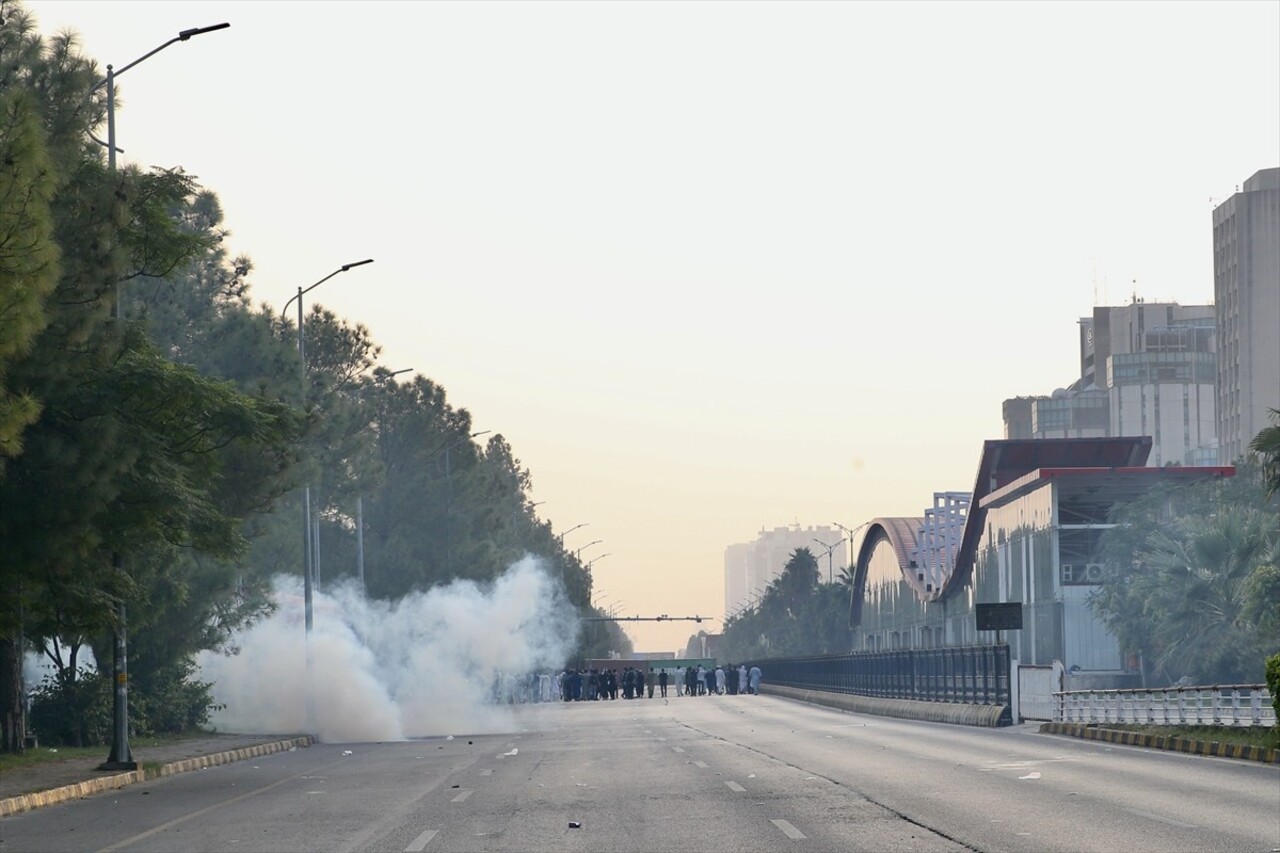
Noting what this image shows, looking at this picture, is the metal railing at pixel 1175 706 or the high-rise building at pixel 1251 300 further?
the high-rise building at pixel 1251 300

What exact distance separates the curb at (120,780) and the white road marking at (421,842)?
7.14 metres

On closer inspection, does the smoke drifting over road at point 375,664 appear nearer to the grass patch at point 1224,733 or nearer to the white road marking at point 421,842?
the grass patch at point 1224,733

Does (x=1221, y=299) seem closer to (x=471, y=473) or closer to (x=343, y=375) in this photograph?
(x=471, y=473)

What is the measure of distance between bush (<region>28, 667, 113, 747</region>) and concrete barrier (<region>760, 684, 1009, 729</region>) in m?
20.4

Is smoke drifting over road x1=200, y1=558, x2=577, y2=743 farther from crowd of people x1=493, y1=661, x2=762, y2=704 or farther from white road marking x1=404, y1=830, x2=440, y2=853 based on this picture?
white road marking x1=404, y1=830, x2=440, y2=853

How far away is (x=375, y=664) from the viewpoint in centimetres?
5528

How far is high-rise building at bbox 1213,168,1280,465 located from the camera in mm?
153250

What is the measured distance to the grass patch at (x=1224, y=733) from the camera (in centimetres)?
2714

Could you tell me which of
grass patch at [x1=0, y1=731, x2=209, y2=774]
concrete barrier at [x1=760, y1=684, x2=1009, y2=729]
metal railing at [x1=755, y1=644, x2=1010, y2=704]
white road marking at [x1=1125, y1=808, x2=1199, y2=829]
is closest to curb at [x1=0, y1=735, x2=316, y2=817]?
grass patch at [x1=0, y1=731, x2=209, y2=774]

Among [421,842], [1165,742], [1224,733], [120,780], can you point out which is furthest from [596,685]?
[421,842]

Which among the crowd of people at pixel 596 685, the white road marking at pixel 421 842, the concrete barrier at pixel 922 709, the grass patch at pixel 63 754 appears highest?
the white road marking at pixel 421 842

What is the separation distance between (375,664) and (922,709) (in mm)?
16275

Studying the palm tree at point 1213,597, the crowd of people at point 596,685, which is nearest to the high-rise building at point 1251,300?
the crowd of people at point 596,685

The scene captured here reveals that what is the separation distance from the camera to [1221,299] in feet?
531
